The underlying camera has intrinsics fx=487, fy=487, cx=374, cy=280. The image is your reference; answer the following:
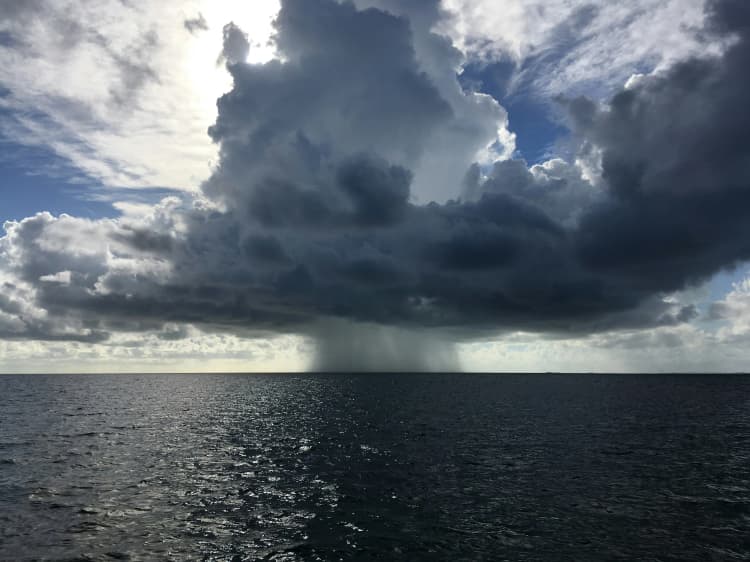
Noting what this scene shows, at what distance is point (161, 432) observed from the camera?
8006 centimetres

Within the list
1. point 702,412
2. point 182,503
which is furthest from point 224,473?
point 702,412

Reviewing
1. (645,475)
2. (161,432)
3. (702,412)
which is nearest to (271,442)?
(161,432)

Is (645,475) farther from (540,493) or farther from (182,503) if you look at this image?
(182,503)

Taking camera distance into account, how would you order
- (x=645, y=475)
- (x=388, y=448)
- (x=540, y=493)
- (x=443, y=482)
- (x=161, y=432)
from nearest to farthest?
(x=540, y=493) < (x=443, y=482) < (x=645, y=475) < (x=388, y=448) < (x=161, y=432)

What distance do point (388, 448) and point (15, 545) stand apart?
1611 inches

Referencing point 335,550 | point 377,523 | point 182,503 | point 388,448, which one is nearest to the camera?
point 335,550

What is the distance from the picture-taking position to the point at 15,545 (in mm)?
29469

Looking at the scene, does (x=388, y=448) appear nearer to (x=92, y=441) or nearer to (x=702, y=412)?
(x=92, y=441)

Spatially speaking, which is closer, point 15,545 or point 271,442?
point 15,545

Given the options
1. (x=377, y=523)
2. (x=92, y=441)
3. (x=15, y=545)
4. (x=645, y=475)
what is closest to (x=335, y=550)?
(x=377, y=523)

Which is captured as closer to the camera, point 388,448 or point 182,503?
point 182,503

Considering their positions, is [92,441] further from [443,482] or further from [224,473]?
[443,482]

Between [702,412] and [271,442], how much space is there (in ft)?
341

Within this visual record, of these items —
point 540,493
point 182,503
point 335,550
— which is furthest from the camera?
point 540,493
